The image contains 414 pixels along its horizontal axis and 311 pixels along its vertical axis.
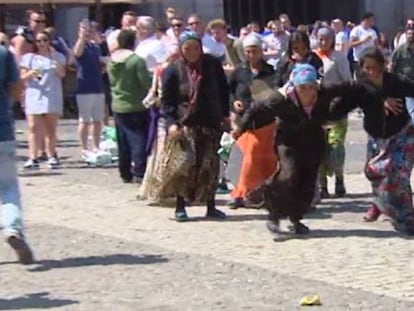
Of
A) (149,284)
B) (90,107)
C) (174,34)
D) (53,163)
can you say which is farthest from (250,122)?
(90,107)

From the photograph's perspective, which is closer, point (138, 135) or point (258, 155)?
point (258, 155)

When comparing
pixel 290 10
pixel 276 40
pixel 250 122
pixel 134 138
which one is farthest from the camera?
pixel 290 10

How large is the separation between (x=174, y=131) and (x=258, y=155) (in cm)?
90

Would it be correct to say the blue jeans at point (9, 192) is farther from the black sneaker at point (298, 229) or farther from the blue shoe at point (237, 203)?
the blue shoe at point (237, 203)

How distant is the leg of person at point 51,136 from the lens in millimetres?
16891

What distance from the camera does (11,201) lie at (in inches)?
399

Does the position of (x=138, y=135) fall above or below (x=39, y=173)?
above

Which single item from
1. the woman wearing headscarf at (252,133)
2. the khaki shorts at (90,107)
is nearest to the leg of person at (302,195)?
the woman wearing headscarf at (252,133)

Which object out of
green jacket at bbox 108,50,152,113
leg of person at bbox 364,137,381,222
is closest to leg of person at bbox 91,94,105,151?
green jacket at bbox 108,50,152,113

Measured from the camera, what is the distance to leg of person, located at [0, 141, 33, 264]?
32.8 ft

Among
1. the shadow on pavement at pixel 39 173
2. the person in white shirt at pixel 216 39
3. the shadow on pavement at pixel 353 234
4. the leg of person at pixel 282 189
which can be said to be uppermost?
the person in white shirt at pixel 216 39

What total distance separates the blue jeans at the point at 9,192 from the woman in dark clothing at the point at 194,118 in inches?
100.0

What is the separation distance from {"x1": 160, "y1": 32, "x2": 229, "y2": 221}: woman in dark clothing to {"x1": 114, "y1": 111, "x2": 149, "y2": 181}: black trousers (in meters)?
2.31

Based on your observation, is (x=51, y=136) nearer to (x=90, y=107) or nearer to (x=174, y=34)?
(x=90, y=107)
